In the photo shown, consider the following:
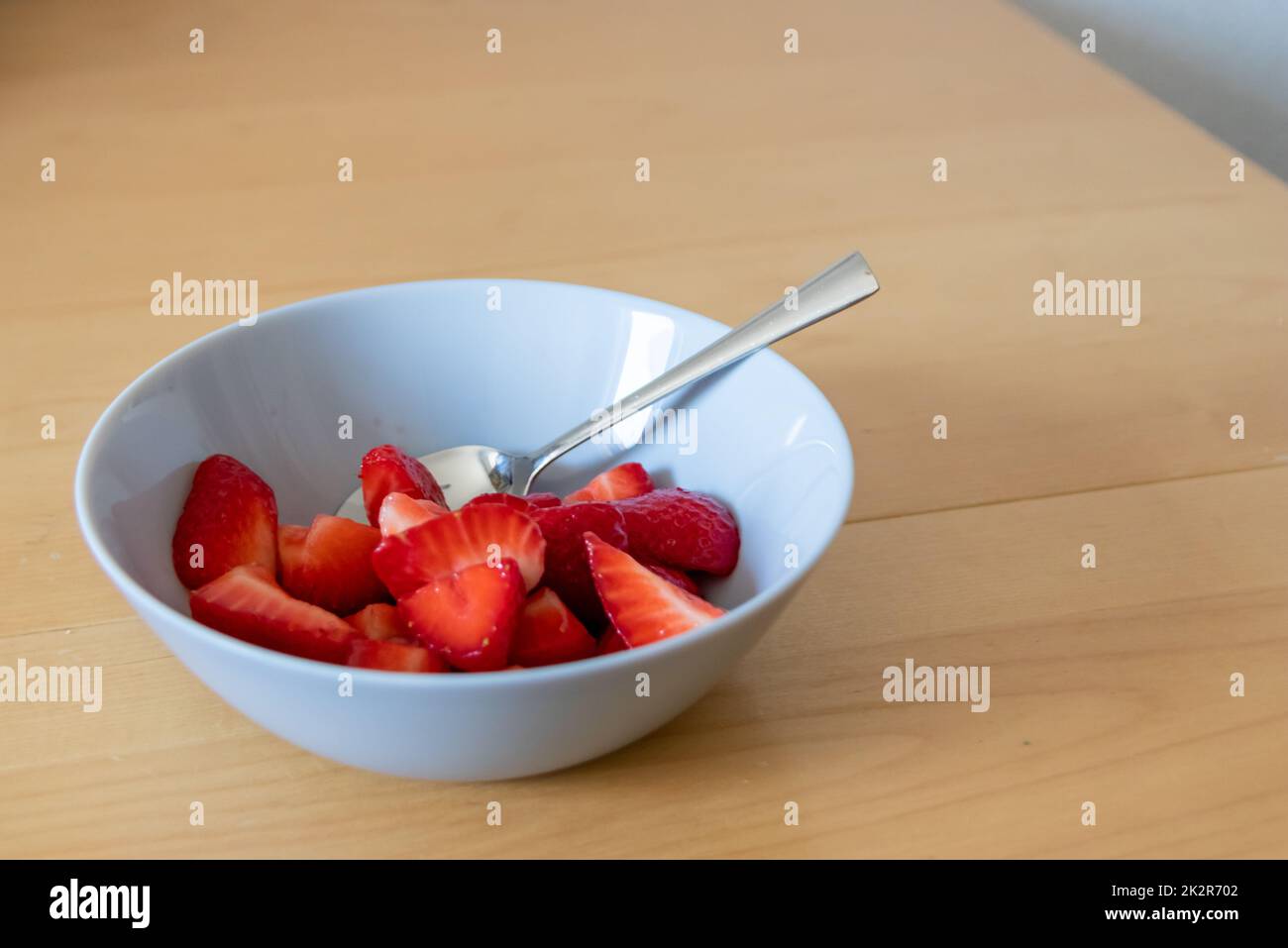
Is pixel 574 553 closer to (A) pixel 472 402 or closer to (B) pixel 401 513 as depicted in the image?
(B) pixel 401 513

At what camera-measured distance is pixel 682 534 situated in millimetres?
662

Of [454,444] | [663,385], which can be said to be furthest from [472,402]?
[663,385]

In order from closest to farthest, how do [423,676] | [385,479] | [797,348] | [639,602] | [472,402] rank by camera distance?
1. [423,676]
2. [639,602]
3. [385,479]
4. [472,402]
5. [797,348]

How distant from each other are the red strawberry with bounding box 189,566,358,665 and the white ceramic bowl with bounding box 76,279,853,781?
33 mm

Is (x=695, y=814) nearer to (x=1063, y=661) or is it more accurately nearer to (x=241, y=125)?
(x=1063, y=661)

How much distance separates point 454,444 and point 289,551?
16cm

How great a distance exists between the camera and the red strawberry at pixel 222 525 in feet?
2.10

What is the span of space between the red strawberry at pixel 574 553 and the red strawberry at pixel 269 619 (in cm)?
10

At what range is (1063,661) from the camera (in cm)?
67

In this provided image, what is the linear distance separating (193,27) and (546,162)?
0.58m

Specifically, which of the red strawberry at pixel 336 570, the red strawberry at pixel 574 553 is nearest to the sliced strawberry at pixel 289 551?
the red strawberry at pixel 336 570

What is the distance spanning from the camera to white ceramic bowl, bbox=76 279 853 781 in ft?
1.65

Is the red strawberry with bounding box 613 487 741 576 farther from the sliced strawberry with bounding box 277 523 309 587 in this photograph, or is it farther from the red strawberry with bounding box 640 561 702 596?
the sliced strawberry with bounding box 277 523 309 587
